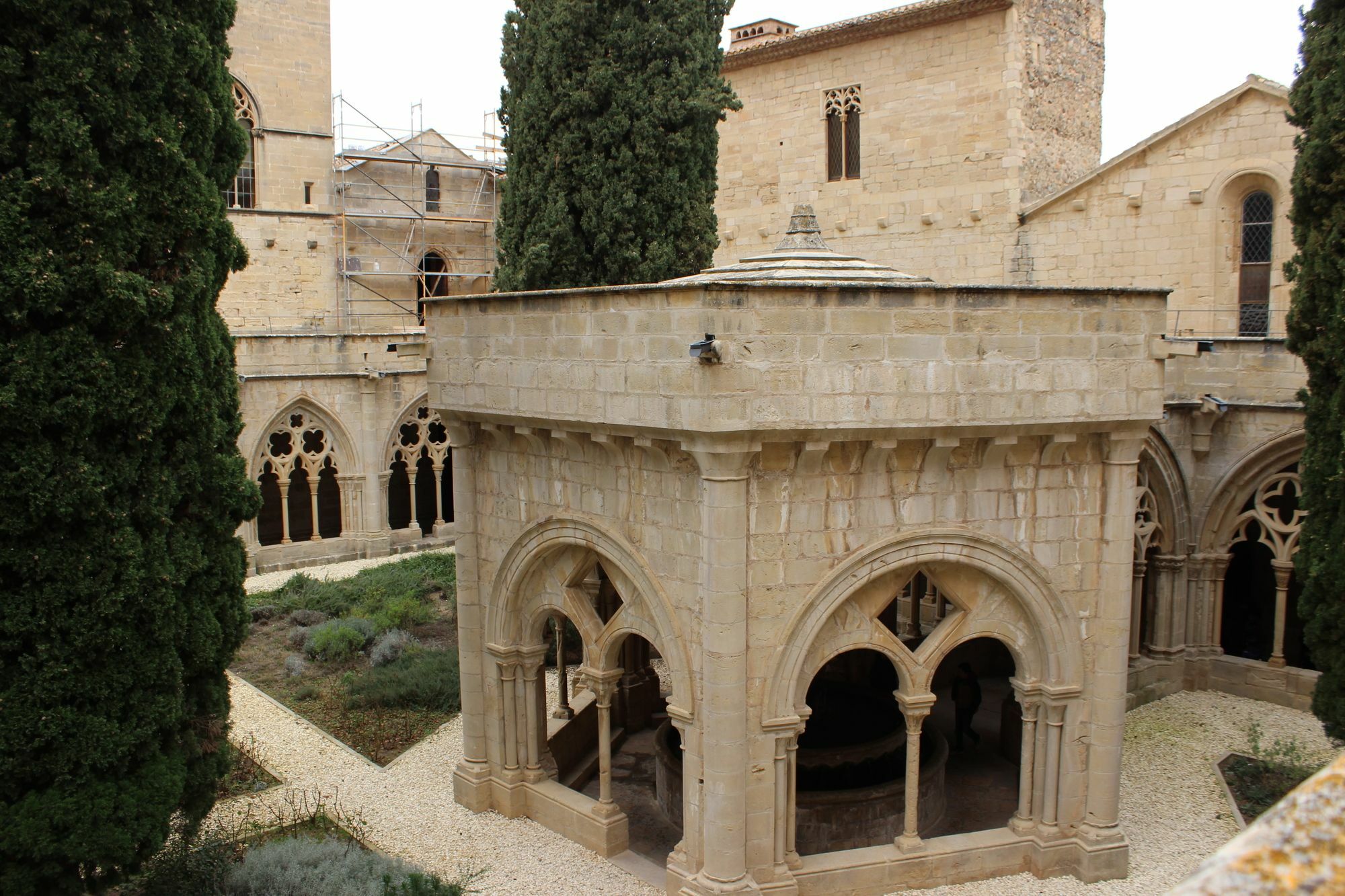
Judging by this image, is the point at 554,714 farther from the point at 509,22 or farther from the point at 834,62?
the point at 834,62

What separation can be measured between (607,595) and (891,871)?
5.87 m

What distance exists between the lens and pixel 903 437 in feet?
26.8

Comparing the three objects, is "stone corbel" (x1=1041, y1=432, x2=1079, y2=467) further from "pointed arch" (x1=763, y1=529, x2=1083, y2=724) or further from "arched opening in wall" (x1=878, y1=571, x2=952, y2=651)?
"arched opening in wall" (x1=878, y1=571, x2=952, y2=651)

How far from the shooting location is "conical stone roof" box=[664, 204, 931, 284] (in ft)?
30.0

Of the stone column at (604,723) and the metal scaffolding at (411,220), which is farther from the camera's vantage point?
the metal scaffolding at (411,220)

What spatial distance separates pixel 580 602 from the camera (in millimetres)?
9695

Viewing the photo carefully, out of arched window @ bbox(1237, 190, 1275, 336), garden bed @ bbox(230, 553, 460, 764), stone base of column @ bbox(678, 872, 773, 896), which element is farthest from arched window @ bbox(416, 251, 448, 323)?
stone base of column @ bbox(678, 872, 773, 896)

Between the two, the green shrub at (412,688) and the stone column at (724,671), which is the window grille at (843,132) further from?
the stone column at (724,671)

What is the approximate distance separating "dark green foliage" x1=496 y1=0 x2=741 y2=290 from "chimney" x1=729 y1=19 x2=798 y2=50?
9323mm

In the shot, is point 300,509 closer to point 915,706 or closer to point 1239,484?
point 1239,484

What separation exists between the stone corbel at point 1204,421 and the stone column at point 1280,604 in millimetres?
1625

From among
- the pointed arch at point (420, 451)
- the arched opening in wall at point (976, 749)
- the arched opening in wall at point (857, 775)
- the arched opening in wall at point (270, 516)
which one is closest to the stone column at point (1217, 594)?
the arched opening in wall at point (976, 749)

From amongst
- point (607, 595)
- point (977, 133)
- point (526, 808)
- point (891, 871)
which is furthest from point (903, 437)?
point (977, 133)

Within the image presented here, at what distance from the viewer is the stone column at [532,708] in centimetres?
1030
